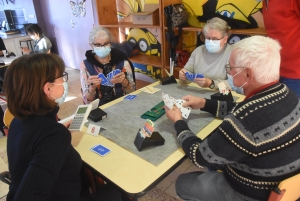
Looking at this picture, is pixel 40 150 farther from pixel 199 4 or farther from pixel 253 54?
pixel 199 4

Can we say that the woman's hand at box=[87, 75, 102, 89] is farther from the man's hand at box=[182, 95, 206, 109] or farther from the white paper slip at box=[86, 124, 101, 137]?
the man's hand at box=[182, 95, 206, 109]

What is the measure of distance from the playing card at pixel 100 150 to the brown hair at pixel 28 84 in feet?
1.10

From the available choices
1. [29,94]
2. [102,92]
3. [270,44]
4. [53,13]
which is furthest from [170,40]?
[53,13]

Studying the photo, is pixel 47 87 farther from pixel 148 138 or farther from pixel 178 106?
pixel 178 106

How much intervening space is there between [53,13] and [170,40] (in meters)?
3.74

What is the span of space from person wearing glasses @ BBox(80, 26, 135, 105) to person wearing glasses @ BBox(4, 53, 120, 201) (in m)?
0.93

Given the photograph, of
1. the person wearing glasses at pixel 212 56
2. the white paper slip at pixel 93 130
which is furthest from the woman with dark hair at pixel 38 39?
the white paper slip at pixel 93 130

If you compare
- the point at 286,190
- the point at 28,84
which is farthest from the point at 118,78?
the point at 286,190

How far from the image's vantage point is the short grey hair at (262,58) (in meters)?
0.98

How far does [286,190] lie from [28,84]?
1111 millimetres

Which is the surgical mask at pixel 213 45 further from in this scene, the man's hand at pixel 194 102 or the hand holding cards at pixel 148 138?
the hand holding cards at pixel 148 138

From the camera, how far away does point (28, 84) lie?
0.97m

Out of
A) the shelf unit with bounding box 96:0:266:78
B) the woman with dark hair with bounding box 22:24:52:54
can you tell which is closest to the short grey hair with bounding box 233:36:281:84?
the shelf unit with bounding box 96:0:266:78

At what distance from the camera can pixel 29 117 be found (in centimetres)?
101
